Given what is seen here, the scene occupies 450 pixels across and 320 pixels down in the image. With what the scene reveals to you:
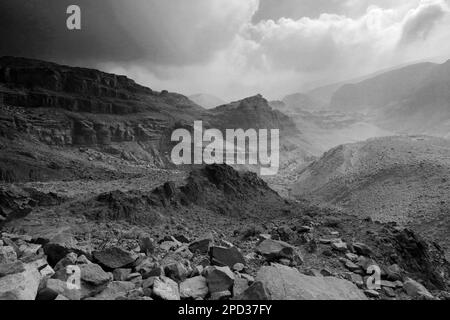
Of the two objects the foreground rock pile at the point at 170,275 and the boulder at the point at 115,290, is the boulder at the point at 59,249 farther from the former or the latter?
the boulder at the point at 115,290

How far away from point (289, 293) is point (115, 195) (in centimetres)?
814

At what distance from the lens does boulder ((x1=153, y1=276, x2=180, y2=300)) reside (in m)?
4.89

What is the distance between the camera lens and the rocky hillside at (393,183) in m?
18.2

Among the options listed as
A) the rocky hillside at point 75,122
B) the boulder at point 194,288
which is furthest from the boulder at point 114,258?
the rocky hillside at point 75,122

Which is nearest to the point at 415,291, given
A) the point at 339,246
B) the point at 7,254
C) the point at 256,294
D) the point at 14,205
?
the point at 339,246

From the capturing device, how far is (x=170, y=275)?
5.60 metres

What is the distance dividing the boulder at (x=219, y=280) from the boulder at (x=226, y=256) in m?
1.00

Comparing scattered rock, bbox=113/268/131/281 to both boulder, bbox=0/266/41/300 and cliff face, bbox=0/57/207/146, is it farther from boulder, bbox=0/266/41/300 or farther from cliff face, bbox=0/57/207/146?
cliff face, bbox=0/57/207/146

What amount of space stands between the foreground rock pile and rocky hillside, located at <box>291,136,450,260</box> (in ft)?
36.4

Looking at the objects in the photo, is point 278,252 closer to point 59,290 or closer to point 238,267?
point 238,267

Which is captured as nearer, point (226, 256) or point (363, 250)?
point (226, 256)

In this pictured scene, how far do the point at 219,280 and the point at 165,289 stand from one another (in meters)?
0.89

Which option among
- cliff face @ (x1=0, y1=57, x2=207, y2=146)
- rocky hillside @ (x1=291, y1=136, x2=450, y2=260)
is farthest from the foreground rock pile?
cliff face @ (x1=0, y1=57, x2=207, y2=146)
